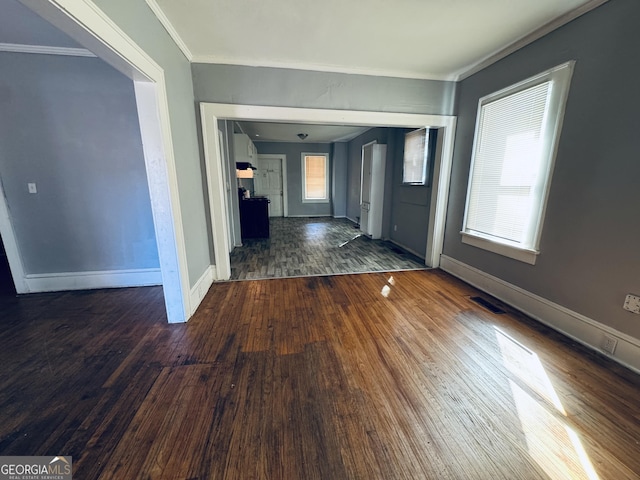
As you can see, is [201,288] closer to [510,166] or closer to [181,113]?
[181,113]

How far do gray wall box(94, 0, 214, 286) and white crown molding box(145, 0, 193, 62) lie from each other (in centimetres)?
4

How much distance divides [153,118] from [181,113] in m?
0.59

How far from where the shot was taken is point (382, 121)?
129 inches

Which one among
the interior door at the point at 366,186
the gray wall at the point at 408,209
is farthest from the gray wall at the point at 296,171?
the gray wall at the point at 408,209

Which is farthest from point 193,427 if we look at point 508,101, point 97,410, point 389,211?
point 389,211

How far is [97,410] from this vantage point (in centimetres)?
142

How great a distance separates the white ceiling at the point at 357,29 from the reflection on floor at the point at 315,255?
260 centimetres

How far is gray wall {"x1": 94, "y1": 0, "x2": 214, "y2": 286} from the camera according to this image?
166 centimetres

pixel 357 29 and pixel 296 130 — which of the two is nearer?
pixel 357 29

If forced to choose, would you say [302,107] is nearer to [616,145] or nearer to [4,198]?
[616,145]

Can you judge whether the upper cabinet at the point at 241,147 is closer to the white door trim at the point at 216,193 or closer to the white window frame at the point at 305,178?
the white window frame at the point at 305,178

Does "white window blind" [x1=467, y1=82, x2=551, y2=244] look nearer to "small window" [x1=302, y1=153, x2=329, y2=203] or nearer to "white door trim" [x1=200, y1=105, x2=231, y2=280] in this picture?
"white door trim" [x1=200, y1=105, x2=231, y2=280]

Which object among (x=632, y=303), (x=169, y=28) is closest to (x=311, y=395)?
(x=632, y=303)

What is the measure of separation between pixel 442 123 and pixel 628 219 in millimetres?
2199
